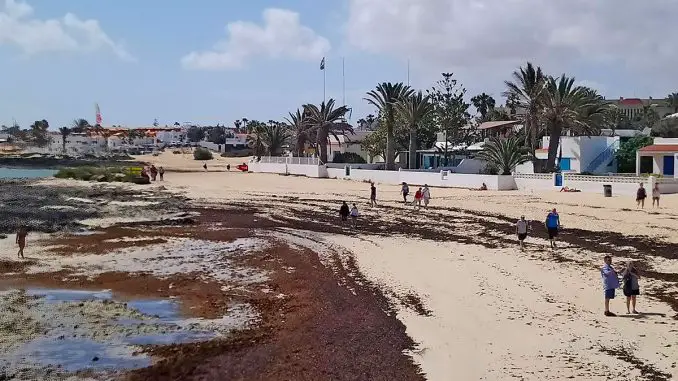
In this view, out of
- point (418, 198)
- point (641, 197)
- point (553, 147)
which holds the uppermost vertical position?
point (553, 147)

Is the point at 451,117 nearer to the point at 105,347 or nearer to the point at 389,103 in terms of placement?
the point at 389,103

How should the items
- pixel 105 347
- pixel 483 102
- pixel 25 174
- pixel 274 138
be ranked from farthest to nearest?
1. pixel 483 102
2. pixel 25 174
3. pixel 274 138
4. pixel 105 347

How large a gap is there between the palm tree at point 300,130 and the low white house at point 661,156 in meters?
39.8

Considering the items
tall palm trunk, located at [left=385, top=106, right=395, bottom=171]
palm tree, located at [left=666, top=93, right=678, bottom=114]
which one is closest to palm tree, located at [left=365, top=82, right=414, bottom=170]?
tall palm trunk, located at [left=385, top=106, right=395, bottom=171]

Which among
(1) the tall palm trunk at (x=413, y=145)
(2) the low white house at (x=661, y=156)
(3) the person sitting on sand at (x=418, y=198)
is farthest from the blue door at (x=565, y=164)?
(3) the person sitting on sand at (x=418, y=198)

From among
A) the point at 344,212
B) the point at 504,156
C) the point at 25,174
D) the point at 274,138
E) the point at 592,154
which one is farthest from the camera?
the point at 25,174

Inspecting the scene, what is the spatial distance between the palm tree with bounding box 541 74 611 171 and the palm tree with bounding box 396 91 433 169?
13.9 meters

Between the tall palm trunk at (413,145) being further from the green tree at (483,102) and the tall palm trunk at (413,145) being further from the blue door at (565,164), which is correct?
the green tree at (483,102)

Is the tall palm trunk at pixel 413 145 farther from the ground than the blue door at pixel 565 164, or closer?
farther from the ground

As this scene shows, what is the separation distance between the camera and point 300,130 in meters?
81.2

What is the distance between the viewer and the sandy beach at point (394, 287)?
11.8m

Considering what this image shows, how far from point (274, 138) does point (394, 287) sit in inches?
2933

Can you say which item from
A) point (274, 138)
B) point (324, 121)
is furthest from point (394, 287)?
point (274, 138)

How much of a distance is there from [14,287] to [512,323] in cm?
1307
